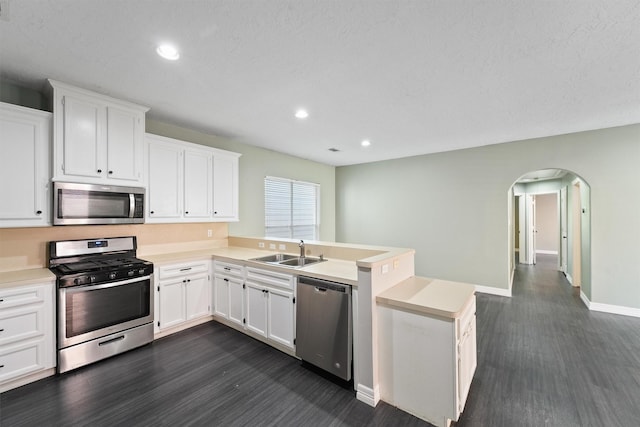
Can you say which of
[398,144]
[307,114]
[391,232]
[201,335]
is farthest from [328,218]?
[201,335]

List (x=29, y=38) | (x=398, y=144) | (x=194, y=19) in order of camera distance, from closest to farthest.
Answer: (x=194, y=19), (x=29, y=38), (x=398, y=144)

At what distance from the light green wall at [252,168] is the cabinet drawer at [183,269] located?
3.61ft

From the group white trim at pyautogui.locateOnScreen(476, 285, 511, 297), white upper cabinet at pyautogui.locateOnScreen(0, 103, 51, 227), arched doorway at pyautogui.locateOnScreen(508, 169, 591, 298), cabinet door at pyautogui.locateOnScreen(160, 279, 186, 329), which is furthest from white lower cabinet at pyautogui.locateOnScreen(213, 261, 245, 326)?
arched doorway at pyautogui.locateOnScreen(508, 169, 591, 298)

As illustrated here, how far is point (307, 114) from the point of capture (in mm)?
3305

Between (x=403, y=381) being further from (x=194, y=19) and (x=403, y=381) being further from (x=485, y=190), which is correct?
(x=485, y=190)

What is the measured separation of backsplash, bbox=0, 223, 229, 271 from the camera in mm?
2514

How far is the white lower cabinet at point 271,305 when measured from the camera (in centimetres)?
263

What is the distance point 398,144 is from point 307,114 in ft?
6.86

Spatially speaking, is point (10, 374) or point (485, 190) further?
point (485, 190)

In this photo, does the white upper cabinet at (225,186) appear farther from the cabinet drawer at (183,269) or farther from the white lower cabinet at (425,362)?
the white lower cabinet at (425,362)

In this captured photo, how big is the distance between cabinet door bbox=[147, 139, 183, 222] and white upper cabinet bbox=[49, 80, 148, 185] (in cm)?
18

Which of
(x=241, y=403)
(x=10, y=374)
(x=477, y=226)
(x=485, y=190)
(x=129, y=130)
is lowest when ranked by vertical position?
(x=241, y=403)

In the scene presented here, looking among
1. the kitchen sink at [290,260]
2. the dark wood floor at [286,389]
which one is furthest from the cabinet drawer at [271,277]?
the dark wood floor at [286,389]

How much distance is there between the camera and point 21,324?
2.18 meters
